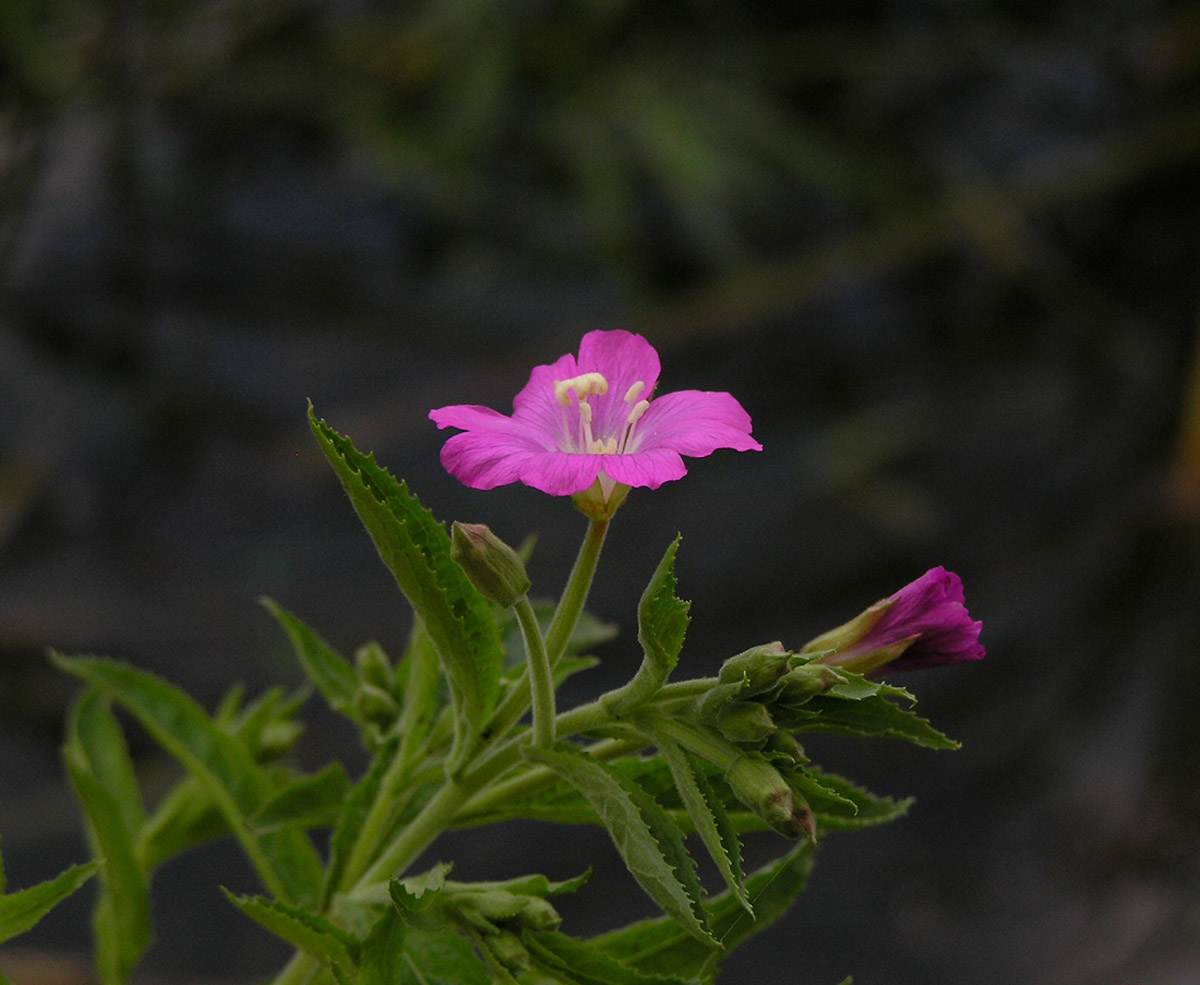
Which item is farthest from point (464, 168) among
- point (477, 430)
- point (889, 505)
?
point (477, 430)

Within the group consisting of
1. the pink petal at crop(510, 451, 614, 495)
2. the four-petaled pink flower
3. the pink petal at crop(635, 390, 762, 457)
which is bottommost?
the four-petaled pink flower

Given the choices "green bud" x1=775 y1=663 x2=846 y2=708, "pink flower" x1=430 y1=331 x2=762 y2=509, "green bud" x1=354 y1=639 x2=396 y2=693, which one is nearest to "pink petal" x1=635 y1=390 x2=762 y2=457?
"pink flower" x1=430 y1=331 x2=762 y2=509

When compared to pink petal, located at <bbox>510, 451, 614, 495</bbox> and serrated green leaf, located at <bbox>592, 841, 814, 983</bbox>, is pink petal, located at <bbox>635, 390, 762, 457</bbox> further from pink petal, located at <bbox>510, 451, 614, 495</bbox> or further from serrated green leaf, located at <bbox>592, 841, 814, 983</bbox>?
serrated green leaf, located at <bbox>592, 841, 814, 983</bbox>

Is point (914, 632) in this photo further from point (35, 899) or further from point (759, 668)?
point (35, 899)

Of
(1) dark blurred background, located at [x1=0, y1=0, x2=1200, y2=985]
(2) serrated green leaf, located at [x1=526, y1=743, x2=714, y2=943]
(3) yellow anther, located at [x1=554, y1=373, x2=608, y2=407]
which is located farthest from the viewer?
(1) dark blurred background, located at [x1=0, y1=0, x2=1200, y2=985]

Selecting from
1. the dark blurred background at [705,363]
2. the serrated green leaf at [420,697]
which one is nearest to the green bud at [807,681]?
the serrated green leaf at [420,697]

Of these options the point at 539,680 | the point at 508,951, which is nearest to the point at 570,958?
the point at 508,951

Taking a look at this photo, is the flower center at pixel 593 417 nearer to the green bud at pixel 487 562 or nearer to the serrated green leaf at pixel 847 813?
the green bud at pixel 487 562

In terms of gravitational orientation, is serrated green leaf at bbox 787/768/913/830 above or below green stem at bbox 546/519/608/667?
below
